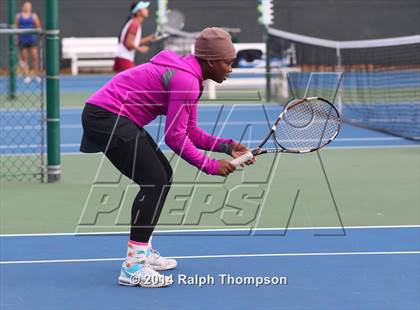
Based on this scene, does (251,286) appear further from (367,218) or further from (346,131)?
(346,131)

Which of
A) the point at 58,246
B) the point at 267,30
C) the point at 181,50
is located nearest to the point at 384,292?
the point at 58,246

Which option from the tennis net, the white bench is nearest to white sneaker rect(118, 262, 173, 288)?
the tennis net

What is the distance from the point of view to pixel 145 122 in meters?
5.89

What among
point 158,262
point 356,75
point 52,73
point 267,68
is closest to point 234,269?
point 158,262

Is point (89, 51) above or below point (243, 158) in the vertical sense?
below

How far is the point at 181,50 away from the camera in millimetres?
22516

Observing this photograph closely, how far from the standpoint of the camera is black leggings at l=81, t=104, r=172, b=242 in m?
5.77

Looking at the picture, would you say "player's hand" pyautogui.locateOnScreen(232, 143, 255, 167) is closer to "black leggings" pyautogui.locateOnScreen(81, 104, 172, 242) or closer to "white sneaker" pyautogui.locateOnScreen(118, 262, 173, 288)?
"black leggings" pyautogui.locateOnScreen(81, 104, 172, 242)

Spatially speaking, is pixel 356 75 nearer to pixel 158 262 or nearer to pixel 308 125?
pixel 308 125

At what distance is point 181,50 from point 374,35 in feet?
25.6

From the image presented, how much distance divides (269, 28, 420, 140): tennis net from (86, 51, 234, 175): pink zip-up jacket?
408 inches

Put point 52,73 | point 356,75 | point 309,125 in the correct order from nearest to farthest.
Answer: point 309,125 < point 52,73 < point 356,75

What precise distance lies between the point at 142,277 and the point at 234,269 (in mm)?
653

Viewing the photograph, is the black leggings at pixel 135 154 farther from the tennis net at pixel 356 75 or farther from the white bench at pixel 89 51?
the white bench at pixel 89 51
